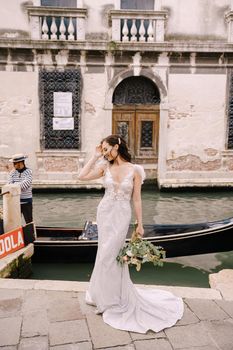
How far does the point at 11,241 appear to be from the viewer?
4.22 metres

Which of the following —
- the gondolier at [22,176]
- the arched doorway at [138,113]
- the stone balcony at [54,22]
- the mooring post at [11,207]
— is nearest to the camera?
the mooring post at [11,207]

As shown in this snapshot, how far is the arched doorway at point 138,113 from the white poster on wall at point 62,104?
125cm

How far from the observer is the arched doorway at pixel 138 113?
991cm

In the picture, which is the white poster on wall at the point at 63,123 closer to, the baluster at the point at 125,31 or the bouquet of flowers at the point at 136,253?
the baluster at the point at 125,31

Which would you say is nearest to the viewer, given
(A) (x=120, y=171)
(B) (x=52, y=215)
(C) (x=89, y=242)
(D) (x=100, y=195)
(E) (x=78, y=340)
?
(E) (x=78, y=340)

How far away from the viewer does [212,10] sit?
9578 millimetres

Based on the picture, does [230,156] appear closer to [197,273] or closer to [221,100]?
[221,100]

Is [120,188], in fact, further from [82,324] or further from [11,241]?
[11,241]

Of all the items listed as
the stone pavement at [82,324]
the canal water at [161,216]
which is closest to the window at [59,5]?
the canal water at [161,216]

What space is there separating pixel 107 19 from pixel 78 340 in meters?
8.77

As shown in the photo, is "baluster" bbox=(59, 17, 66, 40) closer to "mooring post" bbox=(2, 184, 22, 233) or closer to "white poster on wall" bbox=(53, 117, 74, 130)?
"white poster on wall" bbox=(53, 117, 74, 130)

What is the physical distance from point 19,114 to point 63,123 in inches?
46.7

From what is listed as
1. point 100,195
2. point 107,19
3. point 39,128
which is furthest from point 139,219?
point 107,19

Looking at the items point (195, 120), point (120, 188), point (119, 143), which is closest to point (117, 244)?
point (120, 188)
